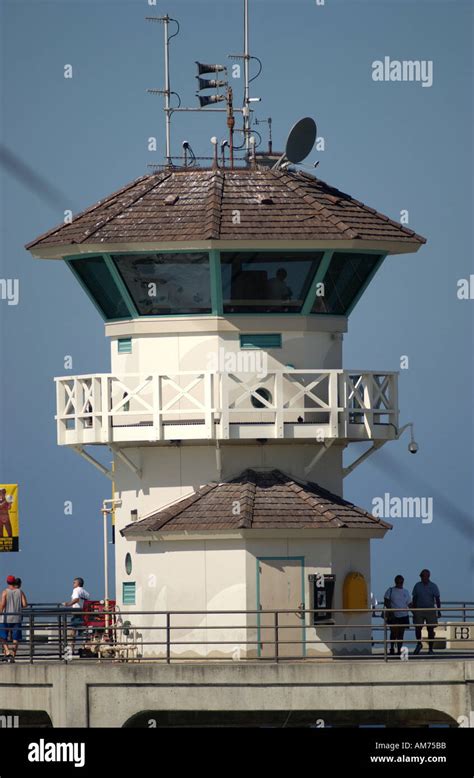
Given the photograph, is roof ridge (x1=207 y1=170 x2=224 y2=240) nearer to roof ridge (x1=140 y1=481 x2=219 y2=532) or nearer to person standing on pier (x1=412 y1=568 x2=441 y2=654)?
roof ridge (x1=140 y1=481 x2=219 y2=532)

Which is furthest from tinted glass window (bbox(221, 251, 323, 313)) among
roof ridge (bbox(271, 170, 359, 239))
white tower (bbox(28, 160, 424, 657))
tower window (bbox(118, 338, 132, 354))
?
tower window (bbox(118, 338, 132, 354))

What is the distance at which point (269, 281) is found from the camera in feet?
253

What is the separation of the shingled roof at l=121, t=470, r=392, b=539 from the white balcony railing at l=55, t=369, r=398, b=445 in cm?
122

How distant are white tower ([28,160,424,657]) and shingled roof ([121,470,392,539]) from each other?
0.04 meters

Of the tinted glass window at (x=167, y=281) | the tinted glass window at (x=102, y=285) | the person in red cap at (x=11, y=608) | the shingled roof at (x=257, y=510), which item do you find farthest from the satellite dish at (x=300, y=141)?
the person in red cap at (x=11, y=608)

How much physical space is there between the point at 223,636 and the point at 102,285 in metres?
8.38

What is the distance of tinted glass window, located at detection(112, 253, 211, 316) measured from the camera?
76.6m

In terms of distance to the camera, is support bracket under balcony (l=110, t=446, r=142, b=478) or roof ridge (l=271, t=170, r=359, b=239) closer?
roof ridge (l=271, t=170, r=359, b=239)

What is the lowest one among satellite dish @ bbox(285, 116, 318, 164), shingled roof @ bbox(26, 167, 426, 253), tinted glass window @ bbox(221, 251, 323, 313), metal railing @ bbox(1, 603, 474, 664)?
metal railing @ bbox(1, 603, 474, 664)

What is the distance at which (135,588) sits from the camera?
253ft

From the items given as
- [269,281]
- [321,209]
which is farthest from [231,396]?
[321,209]

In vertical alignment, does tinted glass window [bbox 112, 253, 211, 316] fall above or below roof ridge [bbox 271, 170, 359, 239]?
below

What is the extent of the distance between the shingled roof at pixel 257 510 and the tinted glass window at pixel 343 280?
12.7 feet

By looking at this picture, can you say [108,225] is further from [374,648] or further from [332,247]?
[374,648]
